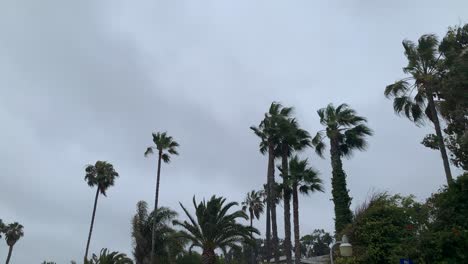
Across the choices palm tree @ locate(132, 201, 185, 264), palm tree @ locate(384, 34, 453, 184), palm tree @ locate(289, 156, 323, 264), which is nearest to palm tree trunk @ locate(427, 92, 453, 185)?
palm tree @ locate(384, 34, 453, 184)

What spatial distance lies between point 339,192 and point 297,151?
20.7 feet

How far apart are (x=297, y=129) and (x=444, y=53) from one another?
1463cm

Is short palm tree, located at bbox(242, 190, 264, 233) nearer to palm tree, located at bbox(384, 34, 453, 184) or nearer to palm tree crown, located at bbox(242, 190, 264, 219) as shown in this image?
palm tree crown, located at bbox(242, 190, 264, 219)

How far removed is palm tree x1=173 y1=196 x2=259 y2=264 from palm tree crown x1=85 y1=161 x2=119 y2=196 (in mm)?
25767

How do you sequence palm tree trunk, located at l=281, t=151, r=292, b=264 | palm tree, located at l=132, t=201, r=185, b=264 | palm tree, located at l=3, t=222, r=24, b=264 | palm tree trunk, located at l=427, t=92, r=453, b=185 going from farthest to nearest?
1. palm tree, located at l=3, t=222, r=24, b=264
2. palm tree, located at l=132, t=201, r=185, b=264
3. palm tree trunk, located at l=281, t=151, r=292, b=264
4. palm tree trunk, located at l=427, t=92, r=453, b=185

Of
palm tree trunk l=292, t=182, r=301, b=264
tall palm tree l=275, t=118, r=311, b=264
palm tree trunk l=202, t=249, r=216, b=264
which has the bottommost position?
palm tree trunk l=202, t=249, r=216, b=264

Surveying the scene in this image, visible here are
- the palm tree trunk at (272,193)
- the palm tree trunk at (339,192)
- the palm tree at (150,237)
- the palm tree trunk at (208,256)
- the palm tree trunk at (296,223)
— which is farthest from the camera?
the palm tree at (150,237)

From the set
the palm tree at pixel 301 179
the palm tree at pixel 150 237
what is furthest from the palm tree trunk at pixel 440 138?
the palm tree at pixel 150 237

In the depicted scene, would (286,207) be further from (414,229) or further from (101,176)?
(101,176)

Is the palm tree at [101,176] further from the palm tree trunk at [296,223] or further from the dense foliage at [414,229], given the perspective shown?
the dense foliage at [414,229]

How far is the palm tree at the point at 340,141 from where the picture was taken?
105 feet

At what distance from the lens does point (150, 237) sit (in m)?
44.7

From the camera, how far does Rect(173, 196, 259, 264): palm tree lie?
30828 mm

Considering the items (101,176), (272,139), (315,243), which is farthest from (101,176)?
(315,243)
